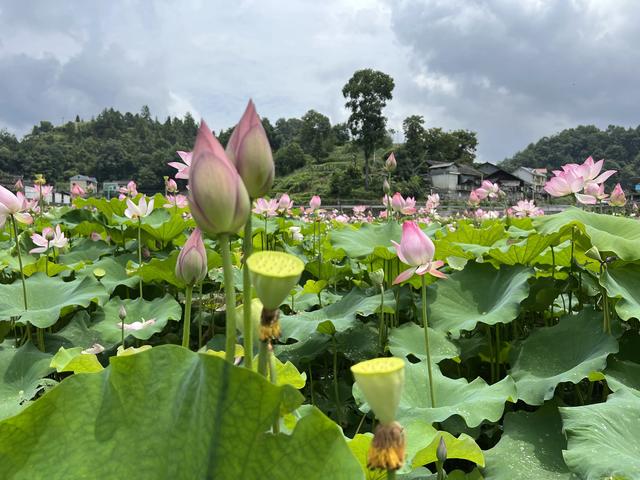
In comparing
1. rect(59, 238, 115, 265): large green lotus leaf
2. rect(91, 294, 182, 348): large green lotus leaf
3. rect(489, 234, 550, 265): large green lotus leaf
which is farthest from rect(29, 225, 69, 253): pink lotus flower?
rect(489, 234, 550, 265): large green lotus leaf

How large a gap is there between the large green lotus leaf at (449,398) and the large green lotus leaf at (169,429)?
0.58 m

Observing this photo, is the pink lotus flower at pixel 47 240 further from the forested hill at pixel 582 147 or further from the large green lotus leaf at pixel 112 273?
the forested hill at pixel 582 147

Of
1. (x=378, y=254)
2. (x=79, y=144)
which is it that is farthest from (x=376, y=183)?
(x=79, y=144)

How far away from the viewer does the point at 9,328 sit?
1.87 metres

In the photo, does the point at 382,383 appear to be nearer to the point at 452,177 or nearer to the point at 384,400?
the point at 384,400

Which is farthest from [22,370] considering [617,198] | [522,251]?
[617,198]

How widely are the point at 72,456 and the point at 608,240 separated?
1493mm

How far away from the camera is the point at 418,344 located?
156 cm

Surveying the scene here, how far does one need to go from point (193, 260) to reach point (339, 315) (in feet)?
3.35

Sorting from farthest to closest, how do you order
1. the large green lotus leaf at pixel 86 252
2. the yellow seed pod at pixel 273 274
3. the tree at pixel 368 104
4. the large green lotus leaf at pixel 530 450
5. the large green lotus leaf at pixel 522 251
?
the tree at pixel 368 104 < the large green lotus leaf at pixel 86 252 < the large green lotus leaf at pixel 522 251 < the large green lotus leaf at pixel 530 450 < the yellow seed pod at pixel 273 274

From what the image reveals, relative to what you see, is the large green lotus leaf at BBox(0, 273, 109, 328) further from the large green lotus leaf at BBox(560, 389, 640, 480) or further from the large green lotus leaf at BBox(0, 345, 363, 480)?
the large green lotus leaf at BBox(560, 389, 640, 480)

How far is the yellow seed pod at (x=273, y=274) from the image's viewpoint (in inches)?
15.0

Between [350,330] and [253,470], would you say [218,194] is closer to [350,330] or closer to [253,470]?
[253,470]

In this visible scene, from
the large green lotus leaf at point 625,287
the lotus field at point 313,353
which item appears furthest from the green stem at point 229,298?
the large green lotus leaf at point 625,287
